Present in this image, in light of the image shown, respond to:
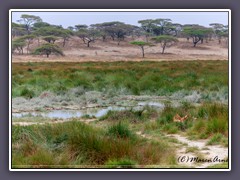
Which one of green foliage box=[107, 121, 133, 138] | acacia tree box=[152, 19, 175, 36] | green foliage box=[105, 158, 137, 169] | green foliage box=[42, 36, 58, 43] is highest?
acacia tree box=[152, 19, 175, 36]

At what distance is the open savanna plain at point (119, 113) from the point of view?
9.34m

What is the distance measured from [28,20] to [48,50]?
1.75 ft

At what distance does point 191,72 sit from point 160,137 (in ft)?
3.58

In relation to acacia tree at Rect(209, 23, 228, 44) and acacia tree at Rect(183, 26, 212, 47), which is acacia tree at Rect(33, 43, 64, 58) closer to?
acacia tree at Rect(183, 26, 212, 47)

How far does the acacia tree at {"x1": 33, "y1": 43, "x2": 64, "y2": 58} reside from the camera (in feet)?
31.7

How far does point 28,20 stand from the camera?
9.48m

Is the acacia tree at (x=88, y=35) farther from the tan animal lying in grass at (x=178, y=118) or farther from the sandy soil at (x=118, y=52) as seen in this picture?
the tan animal lying in grass at (x=178, y=118)

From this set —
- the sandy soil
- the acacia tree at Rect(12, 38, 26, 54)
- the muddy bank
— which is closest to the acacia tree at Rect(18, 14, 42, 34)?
the acacia tree at Rect(12, 38, 26, 54)

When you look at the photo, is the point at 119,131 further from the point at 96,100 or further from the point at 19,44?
the point at 19,44

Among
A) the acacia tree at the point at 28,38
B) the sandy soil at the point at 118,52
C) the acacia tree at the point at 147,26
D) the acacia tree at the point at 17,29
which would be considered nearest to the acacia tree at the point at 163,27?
the acacia tree at the point at 147,26

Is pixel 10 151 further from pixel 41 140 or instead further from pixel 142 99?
pixel 142 99

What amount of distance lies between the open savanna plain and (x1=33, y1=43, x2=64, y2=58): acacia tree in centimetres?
13

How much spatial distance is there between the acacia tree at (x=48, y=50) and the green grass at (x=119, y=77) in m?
0.17
